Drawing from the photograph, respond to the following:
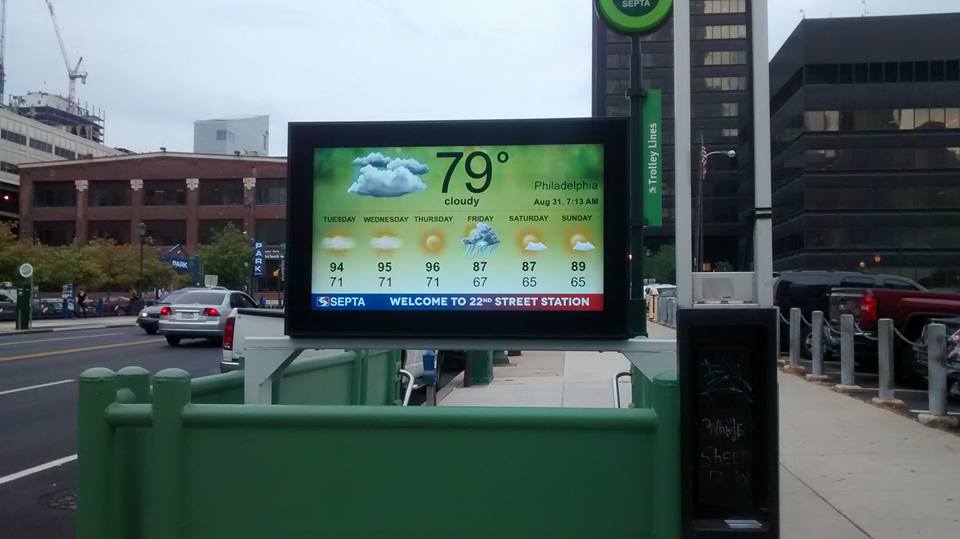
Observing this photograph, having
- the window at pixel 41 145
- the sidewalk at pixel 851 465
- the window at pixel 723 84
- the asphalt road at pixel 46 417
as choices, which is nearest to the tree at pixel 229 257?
the asphalt road at pixel 46 417

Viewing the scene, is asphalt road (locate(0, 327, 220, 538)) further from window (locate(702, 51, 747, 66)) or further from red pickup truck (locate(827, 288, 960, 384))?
red pickup truck (locate(827, 288, 960, 384))

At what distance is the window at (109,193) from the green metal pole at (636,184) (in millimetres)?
77723

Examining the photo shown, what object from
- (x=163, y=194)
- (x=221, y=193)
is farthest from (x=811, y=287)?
(x=163, y=194)

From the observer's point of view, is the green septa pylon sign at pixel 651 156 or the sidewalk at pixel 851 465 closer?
the sidewalk at pixel 851 465

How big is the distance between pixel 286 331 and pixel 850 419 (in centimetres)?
719

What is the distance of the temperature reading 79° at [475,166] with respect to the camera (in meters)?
4.89

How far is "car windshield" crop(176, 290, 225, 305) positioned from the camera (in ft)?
80.9

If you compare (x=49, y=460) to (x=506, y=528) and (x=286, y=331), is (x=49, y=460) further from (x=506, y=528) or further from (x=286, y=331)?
(x=506, y=528)

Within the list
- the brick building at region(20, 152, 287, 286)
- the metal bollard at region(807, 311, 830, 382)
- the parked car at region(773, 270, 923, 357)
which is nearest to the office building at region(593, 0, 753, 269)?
the metal bollard at region(807, 311, 830, 382)

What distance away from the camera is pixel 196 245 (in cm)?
7538

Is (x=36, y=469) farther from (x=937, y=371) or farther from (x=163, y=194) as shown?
(x=163, y=194)

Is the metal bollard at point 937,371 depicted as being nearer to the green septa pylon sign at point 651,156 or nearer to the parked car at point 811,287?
the green septa pylon sign at point 651,156

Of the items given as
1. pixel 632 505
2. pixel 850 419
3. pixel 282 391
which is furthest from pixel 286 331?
pixel 850 419

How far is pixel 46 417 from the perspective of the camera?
11078 millimetres
